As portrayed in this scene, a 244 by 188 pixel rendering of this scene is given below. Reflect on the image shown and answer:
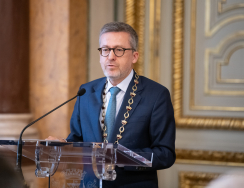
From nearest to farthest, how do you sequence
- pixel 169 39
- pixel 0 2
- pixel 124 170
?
pixel 124 170, pixel 0 2, pixel 169 39

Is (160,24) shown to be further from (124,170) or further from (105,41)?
(124,170)

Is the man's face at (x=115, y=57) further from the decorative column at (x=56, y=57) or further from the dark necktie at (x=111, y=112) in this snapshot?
the decorative column at (x=56, y=57)

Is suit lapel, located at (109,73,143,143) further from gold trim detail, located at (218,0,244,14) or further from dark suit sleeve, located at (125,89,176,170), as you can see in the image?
gold trim detail, located at (218,0,244,14)

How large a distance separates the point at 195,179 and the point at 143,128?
4.61 ft

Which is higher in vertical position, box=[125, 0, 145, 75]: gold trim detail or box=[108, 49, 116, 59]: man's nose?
box=[125, 0, 145, 75]: gold trim detail

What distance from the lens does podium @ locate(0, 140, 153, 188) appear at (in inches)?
58.5

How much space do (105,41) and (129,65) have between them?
0.20m

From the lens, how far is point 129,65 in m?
2.05

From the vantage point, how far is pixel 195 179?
10.2 feet

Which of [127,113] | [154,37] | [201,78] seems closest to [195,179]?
[201,78]

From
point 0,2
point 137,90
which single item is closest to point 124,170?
point 137,90

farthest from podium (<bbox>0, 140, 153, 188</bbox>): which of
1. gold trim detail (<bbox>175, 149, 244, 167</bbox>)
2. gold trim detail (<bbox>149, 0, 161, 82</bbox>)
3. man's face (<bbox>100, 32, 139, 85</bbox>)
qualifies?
gold trim detail (<bbox>149, 0, 161, 82</bbox>)

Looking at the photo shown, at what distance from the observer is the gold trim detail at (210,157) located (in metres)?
3.00

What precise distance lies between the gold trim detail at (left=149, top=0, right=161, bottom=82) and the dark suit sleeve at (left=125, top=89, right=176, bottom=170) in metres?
1.28
